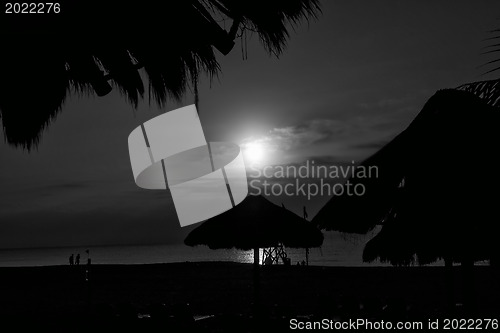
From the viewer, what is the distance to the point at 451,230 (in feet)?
13.3

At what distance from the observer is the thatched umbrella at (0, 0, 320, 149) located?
2254mm

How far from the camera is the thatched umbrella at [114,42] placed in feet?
7.39

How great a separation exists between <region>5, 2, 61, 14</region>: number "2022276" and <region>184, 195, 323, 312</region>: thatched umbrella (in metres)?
6.69

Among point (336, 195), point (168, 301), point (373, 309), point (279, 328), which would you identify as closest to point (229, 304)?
point (168, 301)

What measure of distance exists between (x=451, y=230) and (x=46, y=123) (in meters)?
3.03

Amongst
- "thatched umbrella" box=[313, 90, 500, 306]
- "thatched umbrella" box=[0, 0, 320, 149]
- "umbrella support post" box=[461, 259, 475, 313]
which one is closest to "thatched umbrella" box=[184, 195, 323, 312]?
"umbrella support post" box=[461, 259, 475, 313]

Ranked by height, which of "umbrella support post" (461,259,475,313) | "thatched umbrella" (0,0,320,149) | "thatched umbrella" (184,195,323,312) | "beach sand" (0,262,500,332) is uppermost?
"thatched umbrella" (0,0,320,149)

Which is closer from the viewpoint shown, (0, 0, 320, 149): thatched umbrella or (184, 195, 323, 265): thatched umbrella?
(0, 0, 320, 149): thatched umbrella

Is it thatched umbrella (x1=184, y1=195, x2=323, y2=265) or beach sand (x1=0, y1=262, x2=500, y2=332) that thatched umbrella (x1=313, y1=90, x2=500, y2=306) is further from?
thatched umbrella (x1=184, y1=195, x2=323, y2=265)

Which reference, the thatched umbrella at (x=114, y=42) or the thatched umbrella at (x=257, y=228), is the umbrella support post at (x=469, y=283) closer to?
the thatched umbrella at (x=114, y=42)

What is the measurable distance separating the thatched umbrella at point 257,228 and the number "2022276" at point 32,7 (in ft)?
21.9

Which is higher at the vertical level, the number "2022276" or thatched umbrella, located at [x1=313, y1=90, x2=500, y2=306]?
the number "2022276"

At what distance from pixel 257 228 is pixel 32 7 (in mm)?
6761

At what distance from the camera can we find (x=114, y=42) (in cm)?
241
